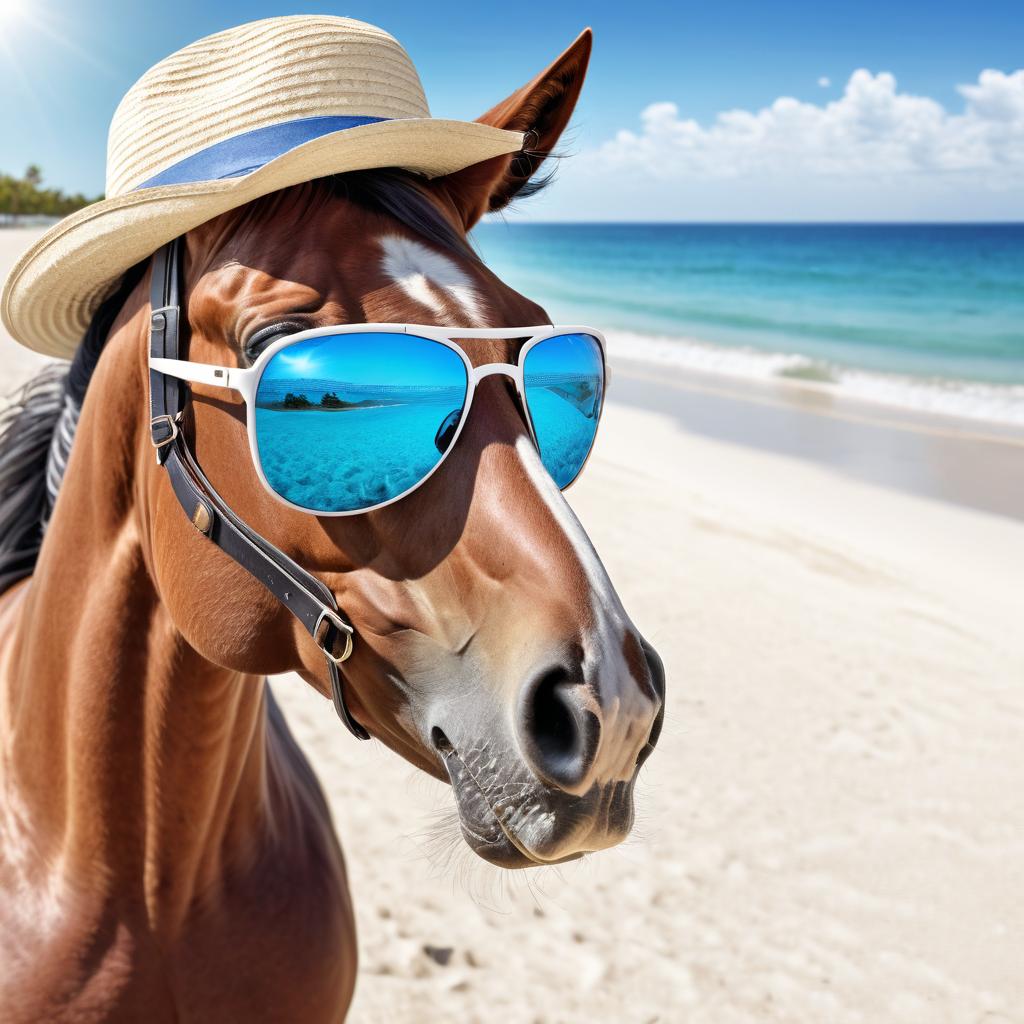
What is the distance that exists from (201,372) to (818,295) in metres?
40.9

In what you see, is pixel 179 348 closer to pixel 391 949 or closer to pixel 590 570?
pixel 590 570

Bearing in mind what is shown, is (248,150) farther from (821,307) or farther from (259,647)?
(821,307)

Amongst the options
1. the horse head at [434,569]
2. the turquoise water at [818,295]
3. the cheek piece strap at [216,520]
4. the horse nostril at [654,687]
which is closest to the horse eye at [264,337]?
the horse head at [434,569]

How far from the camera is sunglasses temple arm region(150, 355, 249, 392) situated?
1.15 metres

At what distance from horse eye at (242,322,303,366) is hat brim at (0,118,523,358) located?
189 mm

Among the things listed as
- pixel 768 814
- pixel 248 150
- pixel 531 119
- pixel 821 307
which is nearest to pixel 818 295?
pixel 821 307

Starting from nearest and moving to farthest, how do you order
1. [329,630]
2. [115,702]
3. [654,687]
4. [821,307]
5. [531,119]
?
1. [654,687]
2. [329,630]
3. [115,702]
4. [531,119]
5. [821,307]

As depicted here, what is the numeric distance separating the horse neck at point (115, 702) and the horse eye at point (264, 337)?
9.8 inches

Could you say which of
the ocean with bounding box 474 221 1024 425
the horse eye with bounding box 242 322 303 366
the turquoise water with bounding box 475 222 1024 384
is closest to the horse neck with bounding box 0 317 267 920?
the horse eye with bounding box 242 322 303 366

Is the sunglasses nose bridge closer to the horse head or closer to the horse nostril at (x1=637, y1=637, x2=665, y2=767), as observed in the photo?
the horse head

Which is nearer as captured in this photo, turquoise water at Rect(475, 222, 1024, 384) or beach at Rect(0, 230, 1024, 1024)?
beach at Rect(0, 230, 1024, 1024)

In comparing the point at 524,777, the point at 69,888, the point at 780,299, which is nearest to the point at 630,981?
the point at 69,888

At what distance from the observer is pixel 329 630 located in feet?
3.77

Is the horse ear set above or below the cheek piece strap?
above
